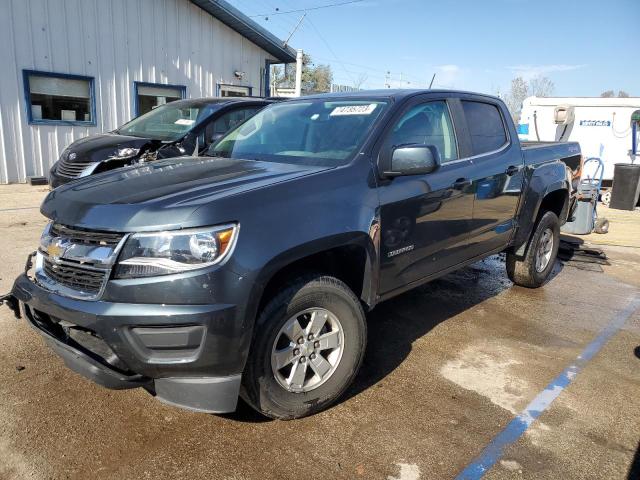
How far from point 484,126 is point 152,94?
1068cm

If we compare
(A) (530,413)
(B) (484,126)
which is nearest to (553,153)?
(B) (484,126)

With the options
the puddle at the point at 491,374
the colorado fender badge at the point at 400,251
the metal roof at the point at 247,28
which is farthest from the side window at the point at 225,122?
the metal roof at the point at 247,28

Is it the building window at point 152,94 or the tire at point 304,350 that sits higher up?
the building window at point 152,94

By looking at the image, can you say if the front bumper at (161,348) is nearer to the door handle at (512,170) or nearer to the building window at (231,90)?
the door handle at (512,170)

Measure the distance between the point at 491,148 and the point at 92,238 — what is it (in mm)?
3239

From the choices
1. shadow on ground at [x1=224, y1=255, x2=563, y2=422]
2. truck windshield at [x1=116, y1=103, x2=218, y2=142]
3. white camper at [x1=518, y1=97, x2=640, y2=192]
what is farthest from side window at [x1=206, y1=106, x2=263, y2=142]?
white camper at [x1=518, y1=97, x2=640, y2=192]

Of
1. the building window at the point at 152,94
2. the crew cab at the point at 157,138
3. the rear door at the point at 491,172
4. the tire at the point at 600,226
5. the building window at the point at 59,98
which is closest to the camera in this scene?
the rear door at the point at 491,172

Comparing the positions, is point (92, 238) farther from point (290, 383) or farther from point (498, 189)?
point (498, 189)

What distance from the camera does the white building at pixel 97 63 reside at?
10.3 metres

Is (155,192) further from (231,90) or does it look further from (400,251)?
(231,90)

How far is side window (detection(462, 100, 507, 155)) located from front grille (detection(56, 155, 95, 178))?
15.5 feet

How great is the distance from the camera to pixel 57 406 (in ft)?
9.43

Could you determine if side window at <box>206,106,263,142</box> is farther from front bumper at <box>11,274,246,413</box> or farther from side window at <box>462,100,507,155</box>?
front bumper at <box>11,274,246,413</box>

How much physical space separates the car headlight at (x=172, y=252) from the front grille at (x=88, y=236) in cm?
12
